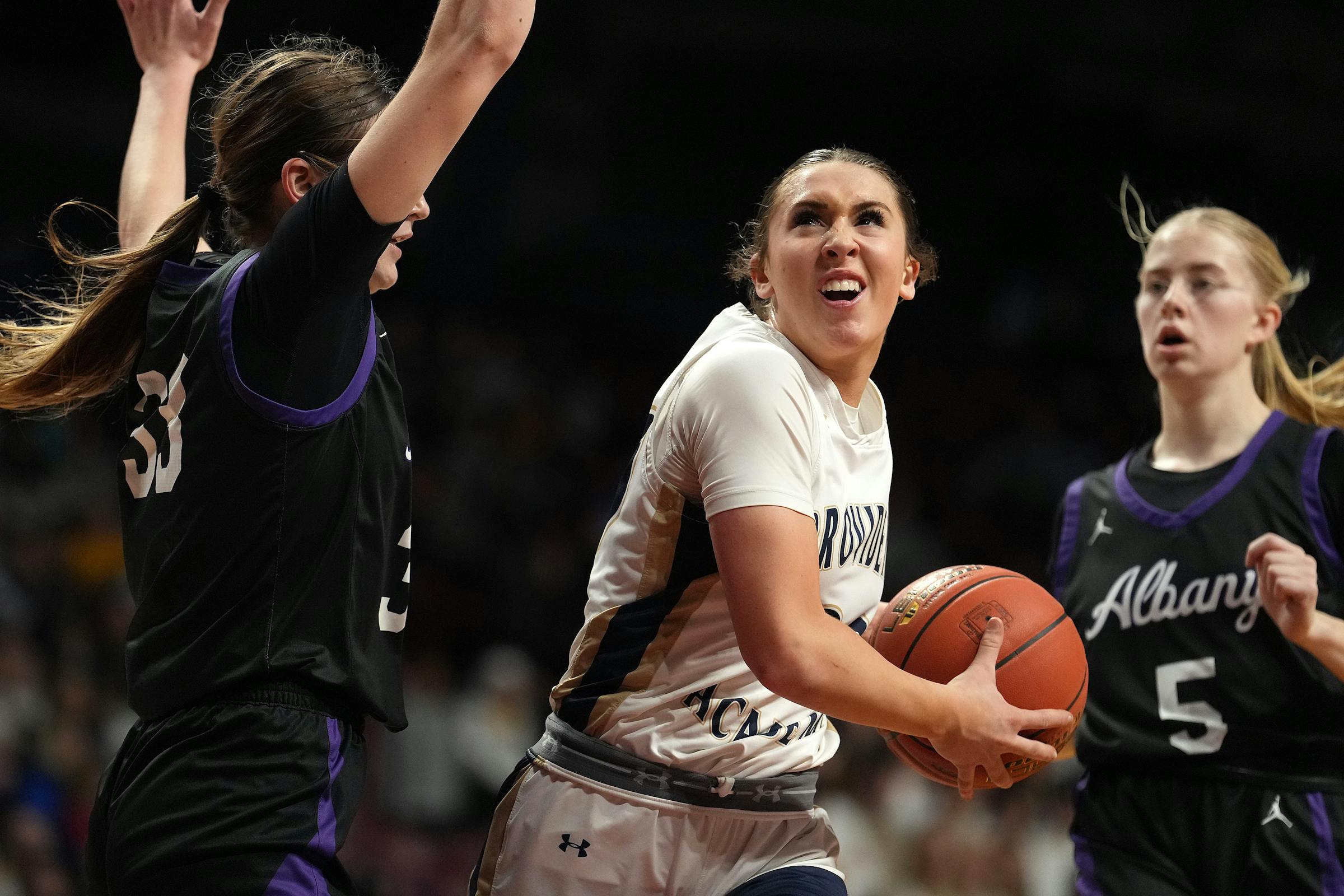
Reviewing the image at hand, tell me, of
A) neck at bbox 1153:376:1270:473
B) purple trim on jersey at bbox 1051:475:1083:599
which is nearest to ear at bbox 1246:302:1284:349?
neck at bbox 1153:376:1270:473

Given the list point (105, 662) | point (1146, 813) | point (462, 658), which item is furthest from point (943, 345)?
point (1146, 813)

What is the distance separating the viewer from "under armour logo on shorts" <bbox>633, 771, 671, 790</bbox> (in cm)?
258

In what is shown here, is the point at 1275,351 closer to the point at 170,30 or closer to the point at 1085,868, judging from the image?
the point at 1085,868

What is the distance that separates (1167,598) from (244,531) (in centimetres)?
253

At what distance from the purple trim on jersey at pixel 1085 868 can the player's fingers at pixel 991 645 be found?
1.40 meters

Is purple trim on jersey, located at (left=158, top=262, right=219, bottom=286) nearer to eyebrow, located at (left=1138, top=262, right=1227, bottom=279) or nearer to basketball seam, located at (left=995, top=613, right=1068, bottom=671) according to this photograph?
basketball seam, located at (left=995, top=613, right=1068, bottom=671)

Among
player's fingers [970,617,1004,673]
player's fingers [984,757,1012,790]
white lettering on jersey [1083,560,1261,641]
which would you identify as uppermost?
white lettering on jersey [1083,560,1261,641]

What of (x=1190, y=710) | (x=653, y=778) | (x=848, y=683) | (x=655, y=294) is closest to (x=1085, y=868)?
(x=1190, y=710)

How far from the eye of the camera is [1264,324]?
3941 millimetres

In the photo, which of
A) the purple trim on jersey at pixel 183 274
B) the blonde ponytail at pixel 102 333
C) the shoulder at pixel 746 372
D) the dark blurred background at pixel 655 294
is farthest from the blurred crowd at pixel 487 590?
the shoulder at pixel 746 372

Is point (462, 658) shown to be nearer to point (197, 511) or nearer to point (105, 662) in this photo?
point (105, 662)

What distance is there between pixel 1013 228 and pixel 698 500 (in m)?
9.68

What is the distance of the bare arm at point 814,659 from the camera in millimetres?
2271

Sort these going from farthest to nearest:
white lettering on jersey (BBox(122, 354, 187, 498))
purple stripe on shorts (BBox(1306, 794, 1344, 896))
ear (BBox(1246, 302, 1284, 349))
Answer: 1. ear (BBox(1246, 302, 1284, 349))
2. purple stripe on shorts (BBox(1306, 794, 1344, 896))
3. white lettering on jersey (BBox(122, 354, 187, 498))
